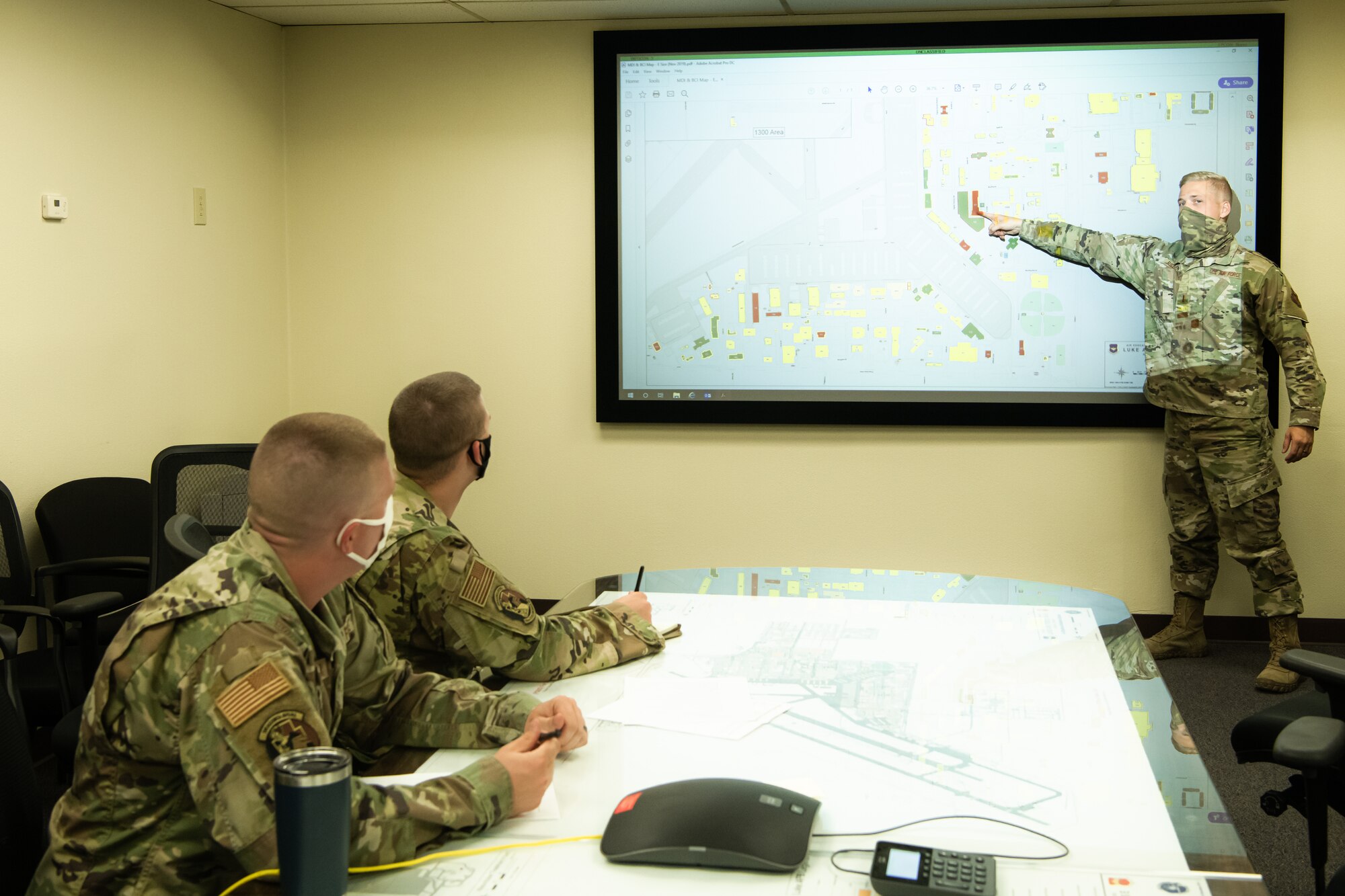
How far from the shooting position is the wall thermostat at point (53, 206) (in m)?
3.42

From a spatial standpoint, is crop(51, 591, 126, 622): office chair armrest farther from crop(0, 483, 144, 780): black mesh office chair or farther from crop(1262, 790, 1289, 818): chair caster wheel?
crop(1262, 790, 1289, 818): chair caster wheel

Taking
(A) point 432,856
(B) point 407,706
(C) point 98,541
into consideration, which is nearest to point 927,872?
(A) point 432,856

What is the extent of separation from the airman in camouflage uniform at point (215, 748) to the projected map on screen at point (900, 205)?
313cm

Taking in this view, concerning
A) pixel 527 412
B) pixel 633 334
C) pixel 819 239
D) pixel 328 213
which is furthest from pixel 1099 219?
pixel 328 213

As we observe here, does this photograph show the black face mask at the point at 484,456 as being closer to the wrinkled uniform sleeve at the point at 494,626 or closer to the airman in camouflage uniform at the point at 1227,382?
the wrinkled uniform sleeve at the point at 494,626

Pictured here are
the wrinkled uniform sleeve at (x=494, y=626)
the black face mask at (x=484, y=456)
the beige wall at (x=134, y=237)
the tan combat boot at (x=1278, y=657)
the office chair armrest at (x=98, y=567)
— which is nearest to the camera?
the wrinkled uniform sleeve at (x=494, y=626)

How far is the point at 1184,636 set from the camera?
13.5ft

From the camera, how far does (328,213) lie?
15.4ft

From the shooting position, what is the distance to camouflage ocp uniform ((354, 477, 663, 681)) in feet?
6.12

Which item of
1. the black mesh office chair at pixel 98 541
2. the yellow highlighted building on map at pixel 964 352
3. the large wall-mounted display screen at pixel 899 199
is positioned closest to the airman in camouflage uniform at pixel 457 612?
the black mesh office chair at pixel 98 541

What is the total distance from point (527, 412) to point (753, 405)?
0.93m

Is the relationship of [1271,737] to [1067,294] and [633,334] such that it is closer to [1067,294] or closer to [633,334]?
[1067,294]

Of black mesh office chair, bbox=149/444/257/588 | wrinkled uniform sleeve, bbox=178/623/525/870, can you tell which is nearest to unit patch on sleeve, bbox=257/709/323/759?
wrinkled uniform sleeve, bbox=178/623/525/870

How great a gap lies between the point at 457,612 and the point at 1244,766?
242cm
